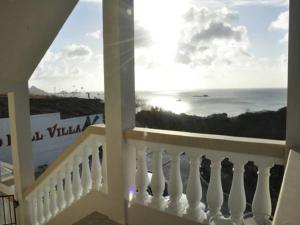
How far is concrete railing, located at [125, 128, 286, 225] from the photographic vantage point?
133 cm

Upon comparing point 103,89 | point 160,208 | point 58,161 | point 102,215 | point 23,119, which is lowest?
point 102,215

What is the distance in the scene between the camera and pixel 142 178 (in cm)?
181

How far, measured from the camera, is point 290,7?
48.4 inches

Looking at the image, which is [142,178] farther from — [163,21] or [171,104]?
[163,21]

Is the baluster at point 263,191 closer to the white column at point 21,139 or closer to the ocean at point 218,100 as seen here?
the ocean at point 218,100

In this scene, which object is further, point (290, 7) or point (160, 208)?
point (160, 208)

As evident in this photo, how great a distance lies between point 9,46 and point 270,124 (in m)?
2.31

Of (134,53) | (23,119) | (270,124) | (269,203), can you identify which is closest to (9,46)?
(23,119)

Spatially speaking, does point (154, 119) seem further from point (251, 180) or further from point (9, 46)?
point (9, 46)

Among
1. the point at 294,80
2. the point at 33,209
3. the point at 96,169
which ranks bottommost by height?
the point at 33,209

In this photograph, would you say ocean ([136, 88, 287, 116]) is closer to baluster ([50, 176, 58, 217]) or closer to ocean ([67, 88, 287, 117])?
ocean ([67, 88, 287, 117])

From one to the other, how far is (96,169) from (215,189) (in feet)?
3.17

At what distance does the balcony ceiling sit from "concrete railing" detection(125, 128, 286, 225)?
4.47 ft

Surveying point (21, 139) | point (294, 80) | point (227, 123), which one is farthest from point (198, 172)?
point (21, 139)
